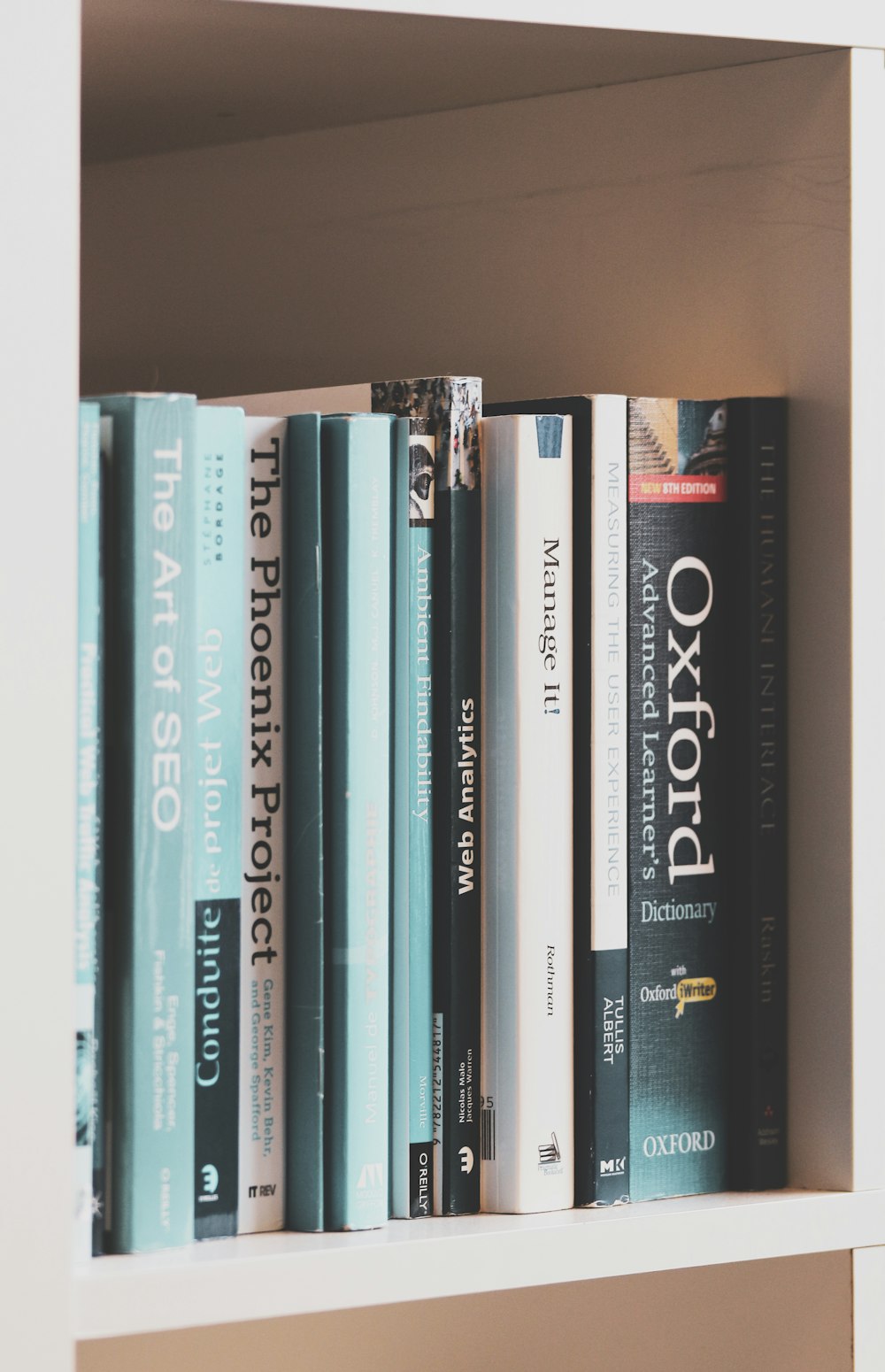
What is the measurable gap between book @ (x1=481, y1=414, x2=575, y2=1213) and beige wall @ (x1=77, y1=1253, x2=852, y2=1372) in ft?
0.47

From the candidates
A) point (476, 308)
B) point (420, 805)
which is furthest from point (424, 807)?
point (476, 308)

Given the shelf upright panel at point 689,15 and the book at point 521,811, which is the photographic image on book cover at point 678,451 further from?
the shelf upright panel at point 689,15

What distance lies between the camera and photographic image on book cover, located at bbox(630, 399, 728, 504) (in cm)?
73

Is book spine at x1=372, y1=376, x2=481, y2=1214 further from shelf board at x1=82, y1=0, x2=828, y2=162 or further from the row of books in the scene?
shelf board at x1=82, y1=0, x2=828, y2=162

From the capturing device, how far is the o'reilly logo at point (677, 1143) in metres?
0.73

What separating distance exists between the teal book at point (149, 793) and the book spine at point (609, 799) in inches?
7.2

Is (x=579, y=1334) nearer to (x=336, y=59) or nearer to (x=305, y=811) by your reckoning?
(x=305, y=811)

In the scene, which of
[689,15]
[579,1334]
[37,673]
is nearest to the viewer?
[37,673]

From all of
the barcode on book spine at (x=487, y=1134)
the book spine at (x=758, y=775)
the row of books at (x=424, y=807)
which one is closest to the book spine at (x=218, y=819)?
the row of books at (x=424, y=807)

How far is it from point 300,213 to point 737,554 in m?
0.37

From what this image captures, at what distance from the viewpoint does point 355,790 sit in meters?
0.67

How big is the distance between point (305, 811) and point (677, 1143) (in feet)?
0.76

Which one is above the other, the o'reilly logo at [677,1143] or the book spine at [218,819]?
the book spine at [218,819]

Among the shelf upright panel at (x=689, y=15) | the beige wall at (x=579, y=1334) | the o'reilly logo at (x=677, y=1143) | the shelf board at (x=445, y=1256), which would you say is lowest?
the beige wall at (x=579, y=1334)
